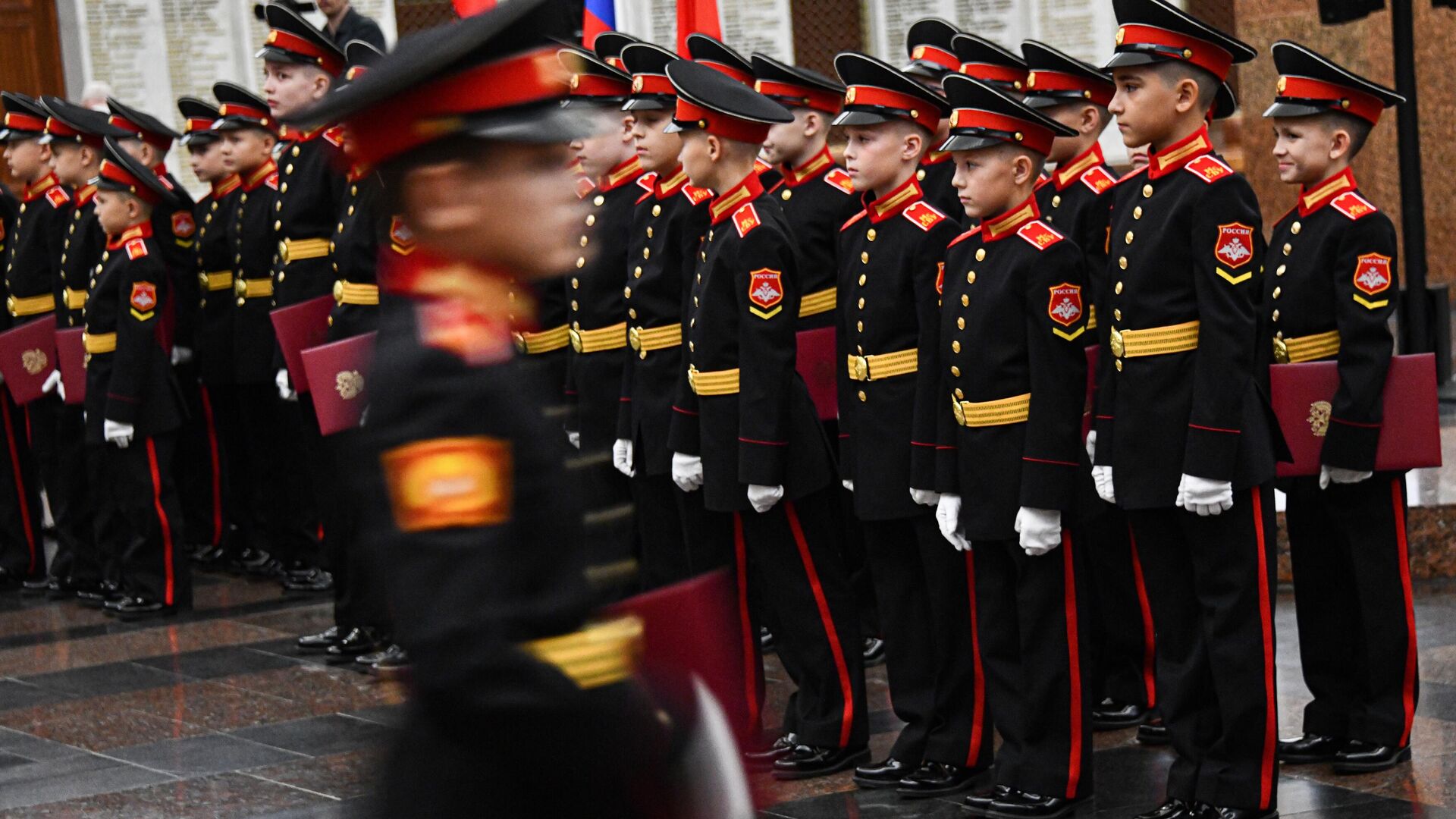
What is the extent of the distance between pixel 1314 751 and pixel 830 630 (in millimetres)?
1306

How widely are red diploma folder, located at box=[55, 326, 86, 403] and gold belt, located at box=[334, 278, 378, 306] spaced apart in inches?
75.6

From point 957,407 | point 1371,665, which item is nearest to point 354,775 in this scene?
point 957,407

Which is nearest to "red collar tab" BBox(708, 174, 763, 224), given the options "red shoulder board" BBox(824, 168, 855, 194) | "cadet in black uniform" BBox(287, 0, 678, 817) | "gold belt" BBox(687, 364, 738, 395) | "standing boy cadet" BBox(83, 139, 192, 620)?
"gold belt" BBox(687, 364, 738, 395)

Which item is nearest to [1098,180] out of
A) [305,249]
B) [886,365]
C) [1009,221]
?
[886,365]

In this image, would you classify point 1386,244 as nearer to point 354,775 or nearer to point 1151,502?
point 1151,502

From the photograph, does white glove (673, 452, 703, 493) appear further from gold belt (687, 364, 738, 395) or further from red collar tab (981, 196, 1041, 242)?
red collar tab (981, 196, 1041, 242)

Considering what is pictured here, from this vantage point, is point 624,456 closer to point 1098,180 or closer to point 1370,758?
point 1098,180

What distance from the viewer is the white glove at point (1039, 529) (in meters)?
4.61

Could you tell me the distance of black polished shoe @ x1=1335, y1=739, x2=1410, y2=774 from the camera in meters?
5.03

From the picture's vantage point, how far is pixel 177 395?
834cm

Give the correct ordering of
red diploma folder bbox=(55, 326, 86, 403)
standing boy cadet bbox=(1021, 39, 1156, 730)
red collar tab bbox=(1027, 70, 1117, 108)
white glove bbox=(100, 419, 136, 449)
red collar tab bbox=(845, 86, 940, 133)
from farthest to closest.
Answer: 1. red diploma folder bbox=(55, 326, 86, 403)
2. white glove bbox=(100, 419, 136, 449)
3. red collar tab bbox=(1027, 70, 1117, 108)
4. standing boy cadet bbox=(1021, 39, 1156, 730)
5. red collar tab bbox=(845, 86, 940, 133)

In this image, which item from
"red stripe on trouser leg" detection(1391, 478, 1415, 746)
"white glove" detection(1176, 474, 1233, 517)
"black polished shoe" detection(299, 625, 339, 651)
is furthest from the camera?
"black polished shoe" detection(299, 625, 339, 651)

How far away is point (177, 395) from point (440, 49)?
673 centimetres

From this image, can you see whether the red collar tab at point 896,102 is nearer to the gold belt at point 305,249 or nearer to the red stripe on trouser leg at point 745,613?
the red stripe on trouser leg at point 745,613
